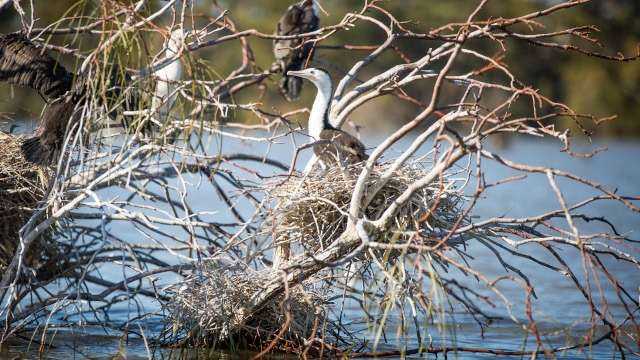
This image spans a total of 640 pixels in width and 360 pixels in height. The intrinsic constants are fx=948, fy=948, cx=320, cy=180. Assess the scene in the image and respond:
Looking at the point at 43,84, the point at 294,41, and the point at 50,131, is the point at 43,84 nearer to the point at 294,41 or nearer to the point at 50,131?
the point at 50,131

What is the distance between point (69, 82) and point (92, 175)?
0.60 metres

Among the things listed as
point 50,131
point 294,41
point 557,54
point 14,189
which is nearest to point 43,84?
point 50,131

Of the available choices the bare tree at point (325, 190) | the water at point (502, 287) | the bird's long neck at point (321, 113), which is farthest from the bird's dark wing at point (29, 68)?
the bird's long neck at point (321, 113)

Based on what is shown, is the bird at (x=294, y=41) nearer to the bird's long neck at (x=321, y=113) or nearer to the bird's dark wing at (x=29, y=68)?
the bird's long neck at (x=321, y=113)

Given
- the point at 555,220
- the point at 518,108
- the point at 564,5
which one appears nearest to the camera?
the point at 564,5

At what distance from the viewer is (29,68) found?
5.80 meters

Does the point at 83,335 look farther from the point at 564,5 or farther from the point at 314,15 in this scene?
the point at 564,5

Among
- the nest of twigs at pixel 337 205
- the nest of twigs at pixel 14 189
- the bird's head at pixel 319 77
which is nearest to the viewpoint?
the nest of twigs at pixel 337 205

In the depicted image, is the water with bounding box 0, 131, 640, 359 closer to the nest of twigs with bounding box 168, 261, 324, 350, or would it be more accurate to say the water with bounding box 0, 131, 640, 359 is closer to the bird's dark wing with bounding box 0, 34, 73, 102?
the nest of twigs with bounding box 168, 261, 324, 350

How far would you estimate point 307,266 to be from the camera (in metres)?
5.58

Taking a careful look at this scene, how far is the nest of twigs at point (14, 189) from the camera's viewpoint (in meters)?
6.10

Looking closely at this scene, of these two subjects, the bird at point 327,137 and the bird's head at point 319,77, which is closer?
the bird at point 327,137

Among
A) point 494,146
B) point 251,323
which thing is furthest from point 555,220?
point 494,146

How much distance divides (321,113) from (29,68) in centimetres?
184
